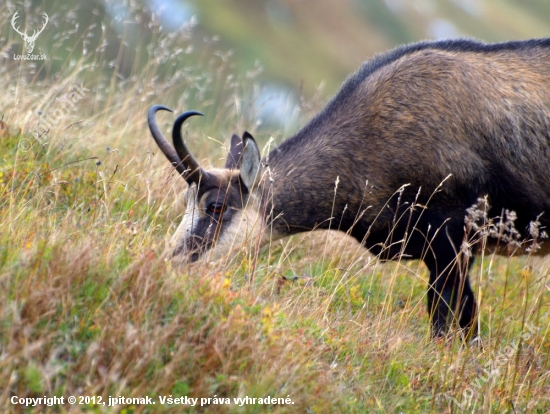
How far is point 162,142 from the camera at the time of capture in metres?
5.91

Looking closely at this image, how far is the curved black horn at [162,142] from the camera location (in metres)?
5.84

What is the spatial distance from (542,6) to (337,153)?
4500cm

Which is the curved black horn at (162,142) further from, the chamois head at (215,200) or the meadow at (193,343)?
the meadow at (193,343)

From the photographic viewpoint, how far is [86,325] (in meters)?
3.65

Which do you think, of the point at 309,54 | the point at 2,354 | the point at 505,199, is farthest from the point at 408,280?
the point at 309,54

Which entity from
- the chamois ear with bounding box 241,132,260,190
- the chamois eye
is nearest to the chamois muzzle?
the chamois eye

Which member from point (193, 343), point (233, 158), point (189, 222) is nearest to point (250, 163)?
point (233, 158)

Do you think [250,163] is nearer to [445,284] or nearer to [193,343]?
[445,284]

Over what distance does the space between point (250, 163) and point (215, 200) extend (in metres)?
0.43

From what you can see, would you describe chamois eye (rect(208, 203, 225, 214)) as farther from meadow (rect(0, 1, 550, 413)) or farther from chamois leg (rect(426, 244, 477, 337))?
chamois leg (rect(426, 244, 477, 337))

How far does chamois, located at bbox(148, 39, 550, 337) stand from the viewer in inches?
233

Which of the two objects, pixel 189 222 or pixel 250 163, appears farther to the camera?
pixel 250 163

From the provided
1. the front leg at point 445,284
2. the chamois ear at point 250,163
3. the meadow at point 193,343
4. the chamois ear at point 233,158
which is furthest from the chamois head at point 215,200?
the front leg at point 445,284

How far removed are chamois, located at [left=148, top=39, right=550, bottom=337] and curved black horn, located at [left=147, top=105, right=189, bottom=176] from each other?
0.04 ft
